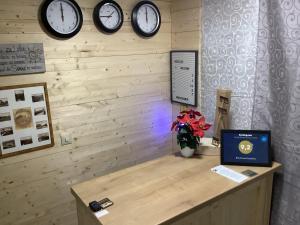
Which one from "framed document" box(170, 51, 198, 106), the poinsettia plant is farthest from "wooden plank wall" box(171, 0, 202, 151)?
the poinsettia plant

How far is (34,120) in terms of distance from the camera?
199cm

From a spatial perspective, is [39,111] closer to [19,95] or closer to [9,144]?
[19,95]

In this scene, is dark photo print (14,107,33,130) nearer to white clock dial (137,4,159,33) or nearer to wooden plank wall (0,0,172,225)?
wooden plank wall (0,0,172,225)

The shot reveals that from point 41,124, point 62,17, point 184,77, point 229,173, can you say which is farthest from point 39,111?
point 229,173

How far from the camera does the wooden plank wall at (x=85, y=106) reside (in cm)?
197

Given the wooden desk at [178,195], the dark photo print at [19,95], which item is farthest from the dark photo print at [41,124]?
the wooden desk at [178,195]

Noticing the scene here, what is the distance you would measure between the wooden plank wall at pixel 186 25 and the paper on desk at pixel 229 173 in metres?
0.78

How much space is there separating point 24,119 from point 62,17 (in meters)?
0.78

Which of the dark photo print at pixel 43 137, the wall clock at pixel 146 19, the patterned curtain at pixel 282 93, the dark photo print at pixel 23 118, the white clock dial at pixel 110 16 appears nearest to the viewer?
the patterned curtain at pixel 282 93

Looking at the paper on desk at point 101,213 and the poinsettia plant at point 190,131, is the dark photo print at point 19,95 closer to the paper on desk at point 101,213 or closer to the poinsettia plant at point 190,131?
the paper on desk at point 101,213

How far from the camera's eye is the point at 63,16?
1.97m

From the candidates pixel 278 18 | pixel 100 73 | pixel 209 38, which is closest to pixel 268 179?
pixel 278 18

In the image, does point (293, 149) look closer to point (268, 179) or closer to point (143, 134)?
point (268, 179)

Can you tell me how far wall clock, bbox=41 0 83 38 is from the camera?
190cm
